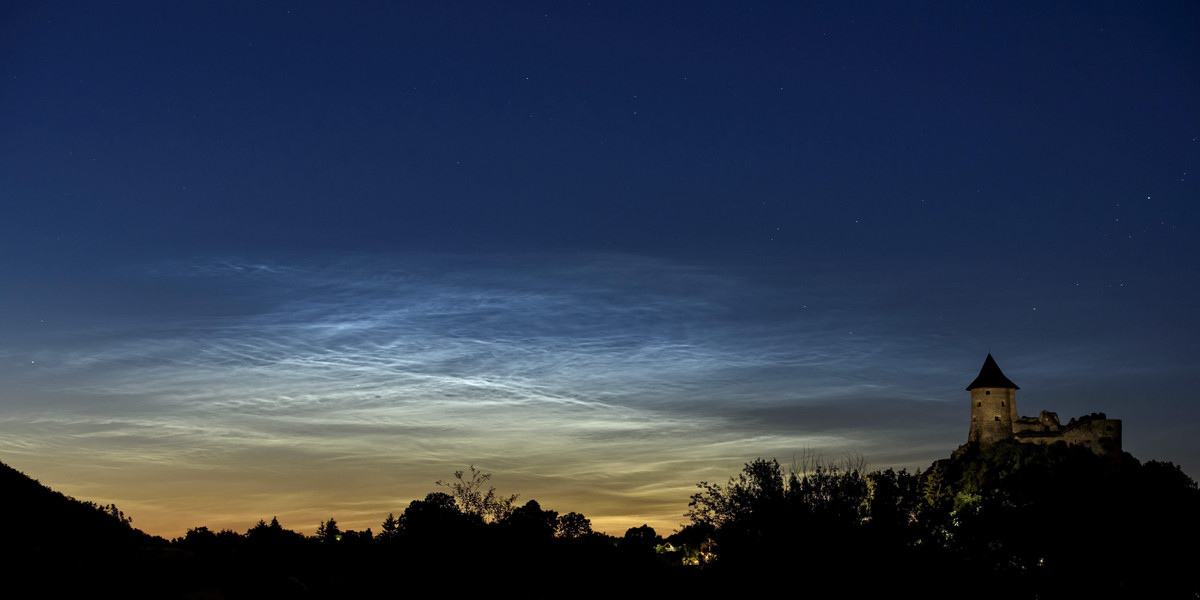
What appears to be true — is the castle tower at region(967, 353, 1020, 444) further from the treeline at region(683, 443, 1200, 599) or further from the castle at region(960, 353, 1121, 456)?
the treeline at region(683, 443, 1200, 599)

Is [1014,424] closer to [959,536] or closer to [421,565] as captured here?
[959,536]

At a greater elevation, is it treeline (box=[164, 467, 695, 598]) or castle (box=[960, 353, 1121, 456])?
castle (box=[960, 353, 1121, 456])

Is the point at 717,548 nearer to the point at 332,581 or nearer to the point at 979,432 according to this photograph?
the point at 332,581

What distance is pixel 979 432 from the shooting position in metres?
141

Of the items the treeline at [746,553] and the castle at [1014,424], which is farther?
the castle at [1014,424]

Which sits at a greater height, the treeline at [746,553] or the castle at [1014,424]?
the castle at [1014,424]

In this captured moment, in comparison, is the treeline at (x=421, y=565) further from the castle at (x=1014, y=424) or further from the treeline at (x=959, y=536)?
the castle at (x=1014, y=424)

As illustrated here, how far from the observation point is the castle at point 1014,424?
419 feet

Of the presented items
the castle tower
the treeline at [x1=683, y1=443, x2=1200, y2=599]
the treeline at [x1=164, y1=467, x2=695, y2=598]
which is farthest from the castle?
the treeline at [x1=164, y1=467, x2=695, y2=598]

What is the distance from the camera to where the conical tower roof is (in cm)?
14400

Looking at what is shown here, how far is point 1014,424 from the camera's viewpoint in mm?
139625

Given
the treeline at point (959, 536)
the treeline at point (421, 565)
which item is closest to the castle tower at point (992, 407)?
the treeline at point (959, 536)

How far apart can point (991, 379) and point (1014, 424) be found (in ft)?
27.7

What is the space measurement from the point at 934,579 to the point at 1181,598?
849 inches
